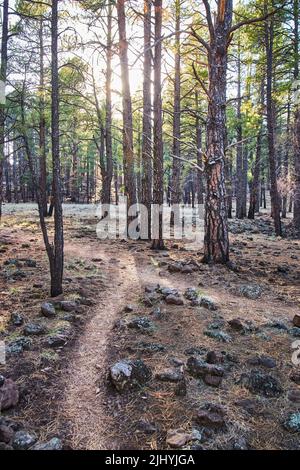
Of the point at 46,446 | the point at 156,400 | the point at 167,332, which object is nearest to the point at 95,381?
the point at 156,400

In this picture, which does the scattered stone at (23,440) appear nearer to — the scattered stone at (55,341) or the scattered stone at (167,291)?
the scattered stone at (55,341)

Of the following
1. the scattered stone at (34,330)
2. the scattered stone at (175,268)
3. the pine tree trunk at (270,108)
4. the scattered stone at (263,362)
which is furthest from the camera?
the pine tree trunk at (270,108)

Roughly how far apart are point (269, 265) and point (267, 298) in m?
2.87

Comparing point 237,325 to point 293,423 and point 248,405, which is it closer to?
point 248,405

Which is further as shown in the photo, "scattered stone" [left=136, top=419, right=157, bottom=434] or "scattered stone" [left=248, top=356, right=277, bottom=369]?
"scattered stone" [left=248, top=356, right=277, bottom=369]

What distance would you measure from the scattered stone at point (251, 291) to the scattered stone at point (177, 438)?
13.2 ft

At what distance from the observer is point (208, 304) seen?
6145mm

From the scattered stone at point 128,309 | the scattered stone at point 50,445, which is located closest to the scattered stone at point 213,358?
the scattered stone at point 128,309

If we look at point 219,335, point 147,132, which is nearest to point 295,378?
point 219,335

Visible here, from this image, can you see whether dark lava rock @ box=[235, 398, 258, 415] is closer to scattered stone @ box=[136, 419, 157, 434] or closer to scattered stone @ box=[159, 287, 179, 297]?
scattered stone @ box=[136, 419, 157, 434]

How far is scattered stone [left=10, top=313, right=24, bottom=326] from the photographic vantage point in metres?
5.20

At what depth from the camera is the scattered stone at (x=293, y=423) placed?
3328mm

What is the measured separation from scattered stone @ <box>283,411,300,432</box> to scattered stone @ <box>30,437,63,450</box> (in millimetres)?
2210

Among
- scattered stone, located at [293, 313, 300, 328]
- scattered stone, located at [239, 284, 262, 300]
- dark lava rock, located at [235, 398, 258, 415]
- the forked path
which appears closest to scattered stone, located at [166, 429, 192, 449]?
the forked path
